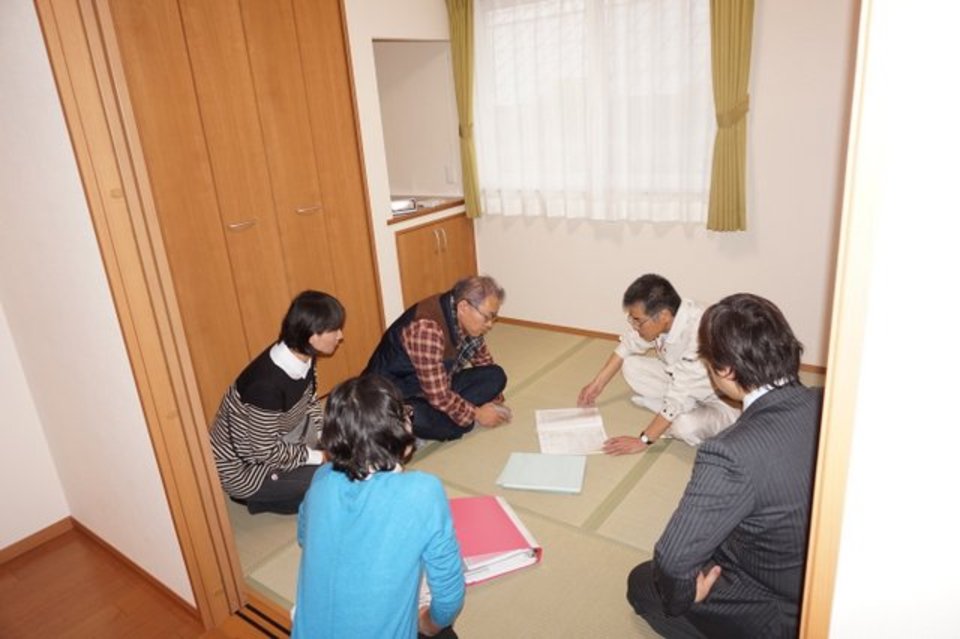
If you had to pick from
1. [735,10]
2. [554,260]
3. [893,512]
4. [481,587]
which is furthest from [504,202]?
[893,512]

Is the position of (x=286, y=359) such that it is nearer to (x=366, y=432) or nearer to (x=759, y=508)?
(x=366, y=432)

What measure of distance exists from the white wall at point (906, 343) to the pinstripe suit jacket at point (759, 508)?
19.5 inches

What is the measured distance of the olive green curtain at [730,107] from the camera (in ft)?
9.59

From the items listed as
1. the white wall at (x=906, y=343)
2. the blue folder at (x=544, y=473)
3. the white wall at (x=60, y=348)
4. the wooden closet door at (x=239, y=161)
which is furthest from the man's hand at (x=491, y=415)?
the white wall at (x=906, y=343)

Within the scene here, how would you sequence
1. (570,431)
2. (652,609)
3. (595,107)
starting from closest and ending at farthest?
(652,609) → (570,431) → (595,107)

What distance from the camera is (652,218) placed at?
11.6ft

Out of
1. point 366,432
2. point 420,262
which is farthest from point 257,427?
point 420,262

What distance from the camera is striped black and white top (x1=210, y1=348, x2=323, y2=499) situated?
2.20 metres

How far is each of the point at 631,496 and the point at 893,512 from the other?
1.69 metres

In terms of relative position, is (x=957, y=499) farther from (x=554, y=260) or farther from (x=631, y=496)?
(x=554, y=260)

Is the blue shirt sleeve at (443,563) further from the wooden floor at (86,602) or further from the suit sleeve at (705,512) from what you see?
the wooden floor at (86,602)

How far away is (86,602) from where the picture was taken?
206 cm

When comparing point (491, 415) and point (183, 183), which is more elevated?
point (183, 183)

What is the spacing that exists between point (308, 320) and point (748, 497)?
1458 mm
